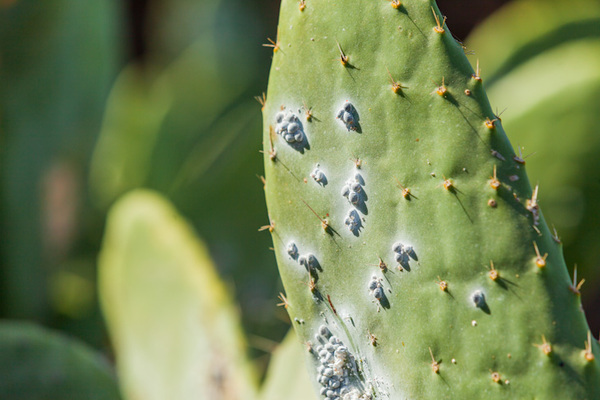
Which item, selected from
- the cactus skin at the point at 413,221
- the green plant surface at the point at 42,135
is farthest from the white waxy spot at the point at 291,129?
the green plant surface at the point at 42,135

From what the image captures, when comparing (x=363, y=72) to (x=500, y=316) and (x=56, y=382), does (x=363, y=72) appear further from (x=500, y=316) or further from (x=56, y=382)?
(x=56, y=382)

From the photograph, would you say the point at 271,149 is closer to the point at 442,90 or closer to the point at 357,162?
the point at 357,162

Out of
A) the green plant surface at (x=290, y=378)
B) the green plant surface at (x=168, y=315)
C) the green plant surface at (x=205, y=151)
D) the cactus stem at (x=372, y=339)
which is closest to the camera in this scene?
the cactus stem at (x=372, y=339)

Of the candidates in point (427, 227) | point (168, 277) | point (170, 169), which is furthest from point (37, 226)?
point (427, 227)

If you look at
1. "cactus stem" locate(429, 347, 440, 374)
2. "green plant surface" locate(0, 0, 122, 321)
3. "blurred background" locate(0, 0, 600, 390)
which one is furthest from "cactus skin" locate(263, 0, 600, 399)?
"green plant surface" locate(0, 0, 122, 321)

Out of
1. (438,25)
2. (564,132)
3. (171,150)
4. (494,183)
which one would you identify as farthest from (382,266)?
(171,150)

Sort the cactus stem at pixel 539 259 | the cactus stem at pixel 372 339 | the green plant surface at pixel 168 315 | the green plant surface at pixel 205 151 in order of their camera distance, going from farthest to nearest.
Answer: the green plant surface at pixel 205 151
the green plant surface at pixel 168 315
the cactus stem at pixel 372 339
the cactus stem at pixel 539 259

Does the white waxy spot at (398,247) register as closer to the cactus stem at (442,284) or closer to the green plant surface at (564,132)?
the cactus stem at (442,284)

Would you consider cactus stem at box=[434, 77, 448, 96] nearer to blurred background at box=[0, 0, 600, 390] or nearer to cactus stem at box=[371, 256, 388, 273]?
cactus stem at box=[371, 256, 388, 273]
